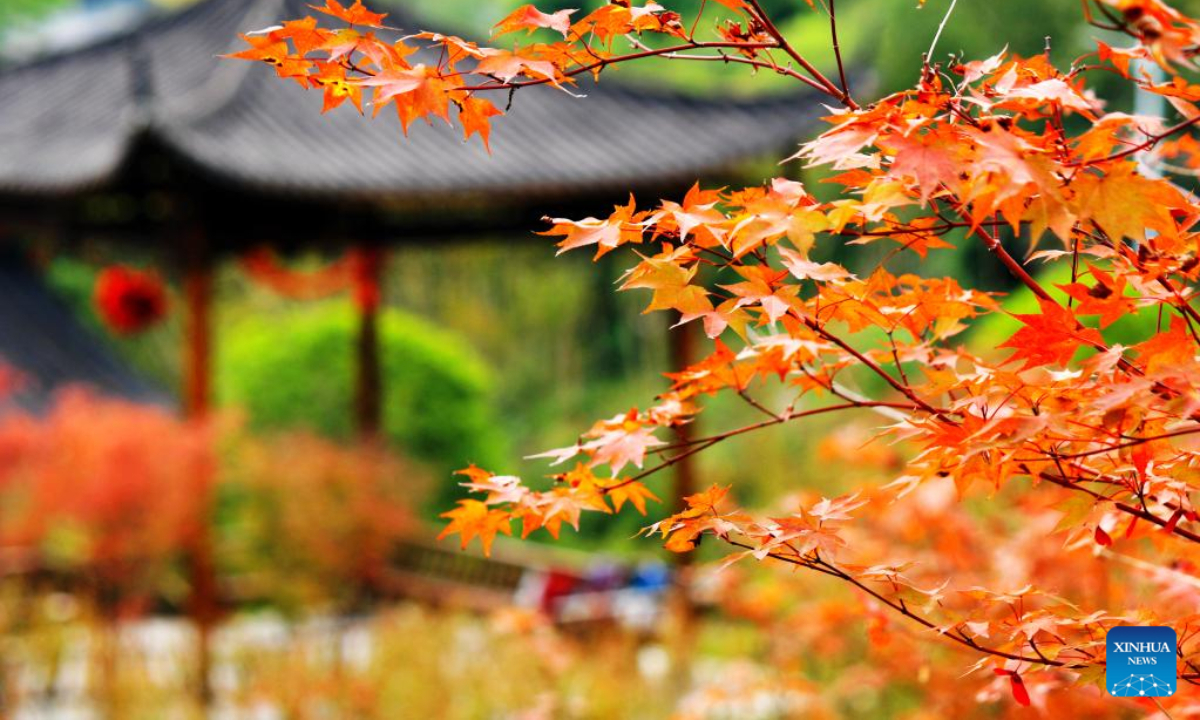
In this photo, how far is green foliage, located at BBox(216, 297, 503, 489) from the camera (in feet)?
32.7

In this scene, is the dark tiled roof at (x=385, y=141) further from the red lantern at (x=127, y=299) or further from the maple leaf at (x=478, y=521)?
the maple leaf at (x=478, y=521)

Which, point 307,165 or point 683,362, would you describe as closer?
point 683,362

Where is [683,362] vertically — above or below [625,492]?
below

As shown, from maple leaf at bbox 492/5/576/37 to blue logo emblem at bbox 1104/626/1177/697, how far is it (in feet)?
2.49

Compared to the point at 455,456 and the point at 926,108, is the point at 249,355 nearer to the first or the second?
the point at 455,456

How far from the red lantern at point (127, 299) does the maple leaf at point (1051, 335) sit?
6334mm

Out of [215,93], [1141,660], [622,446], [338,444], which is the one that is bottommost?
[338,444]

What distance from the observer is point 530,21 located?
3.82 ft

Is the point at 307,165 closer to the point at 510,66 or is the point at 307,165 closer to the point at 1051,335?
the point at 510,66

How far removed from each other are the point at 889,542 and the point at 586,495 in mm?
3068

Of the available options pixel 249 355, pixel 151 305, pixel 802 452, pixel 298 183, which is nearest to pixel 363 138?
pixel 298 183

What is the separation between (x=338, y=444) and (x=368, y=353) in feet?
2.05

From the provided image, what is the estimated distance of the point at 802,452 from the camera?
10586 millimetres

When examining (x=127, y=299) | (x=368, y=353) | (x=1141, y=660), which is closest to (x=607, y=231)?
(x=1141, y=660)
